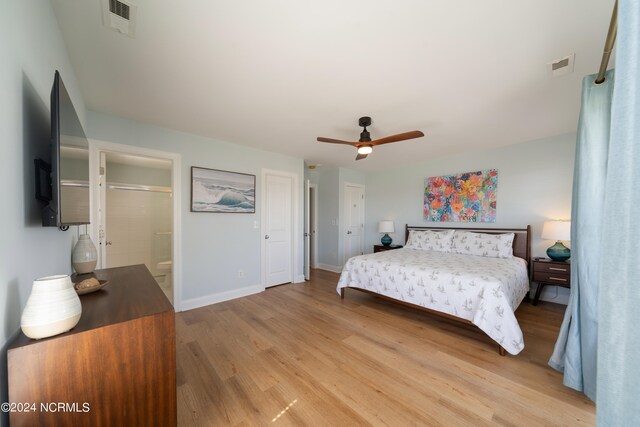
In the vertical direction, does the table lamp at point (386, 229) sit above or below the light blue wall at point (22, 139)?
below

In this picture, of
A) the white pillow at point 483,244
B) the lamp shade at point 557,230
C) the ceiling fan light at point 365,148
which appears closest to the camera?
the ceiling fan light at point 365,148

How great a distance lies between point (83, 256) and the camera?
5.64ft

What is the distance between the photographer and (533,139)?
3490 millimetres

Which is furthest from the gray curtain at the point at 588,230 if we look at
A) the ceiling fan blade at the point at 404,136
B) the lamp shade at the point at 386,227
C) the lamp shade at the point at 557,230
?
the lamp shade at the point at 386,227

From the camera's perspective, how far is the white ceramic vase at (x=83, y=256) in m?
1.71

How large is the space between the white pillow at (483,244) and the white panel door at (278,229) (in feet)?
9.32

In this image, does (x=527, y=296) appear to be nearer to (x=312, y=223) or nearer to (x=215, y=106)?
(x=312, y=223)

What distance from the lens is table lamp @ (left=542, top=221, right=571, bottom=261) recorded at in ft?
9.82

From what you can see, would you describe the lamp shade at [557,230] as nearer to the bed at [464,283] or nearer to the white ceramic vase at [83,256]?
the bed at [464,283]

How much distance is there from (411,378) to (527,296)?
9.72ft

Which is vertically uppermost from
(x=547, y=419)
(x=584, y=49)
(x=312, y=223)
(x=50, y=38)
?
(x=584, y=49)

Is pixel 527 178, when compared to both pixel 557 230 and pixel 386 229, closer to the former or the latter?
pixel 557 230

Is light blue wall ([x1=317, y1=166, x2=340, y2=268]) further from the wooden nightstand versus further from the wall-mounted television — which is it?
the wall-mounted television

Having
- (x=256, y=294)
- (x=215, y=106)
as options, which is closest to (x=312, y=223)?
(x=256, y=294)
